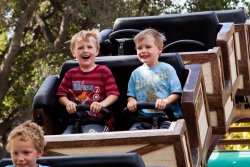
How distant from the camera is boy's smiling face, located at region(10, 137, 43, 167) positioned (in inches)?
166

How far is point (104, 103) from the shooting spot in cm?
603

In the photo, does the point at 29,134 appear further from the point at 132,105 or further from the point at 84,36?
the point at 84,36

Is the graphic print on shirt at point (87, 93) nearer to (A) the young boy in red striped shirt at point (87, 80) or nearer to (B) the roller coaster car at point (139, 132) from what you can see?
(A) the young boy in red striped shirt at point (87, 80)

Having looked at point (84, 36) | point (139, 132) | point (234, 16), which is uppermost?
point (84, 36)

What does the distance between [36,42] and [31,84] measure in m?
1.61

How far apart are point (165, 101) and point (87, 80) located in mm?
595

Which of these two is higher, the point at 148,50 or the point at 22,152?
the point at 148,50

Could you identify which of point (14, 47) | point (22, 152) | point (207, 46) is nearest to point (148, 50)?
point (207, 46)

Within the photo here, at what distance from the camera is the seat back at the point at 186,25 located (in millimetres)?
7805

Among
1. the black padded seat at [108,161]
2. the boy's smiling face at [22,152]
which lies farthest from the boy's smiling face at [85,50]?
the boy's smiling face at [22,152]

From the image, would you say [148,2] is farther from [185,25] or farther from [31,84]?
[185,25]

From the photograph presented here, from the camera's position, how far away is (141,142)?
518 cm

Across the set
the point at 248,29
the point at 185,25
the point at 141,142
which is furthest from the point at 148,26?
the point at 141,142

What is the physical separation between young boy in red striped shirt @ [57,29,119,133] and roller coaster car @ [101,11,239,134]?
2.95 ft
